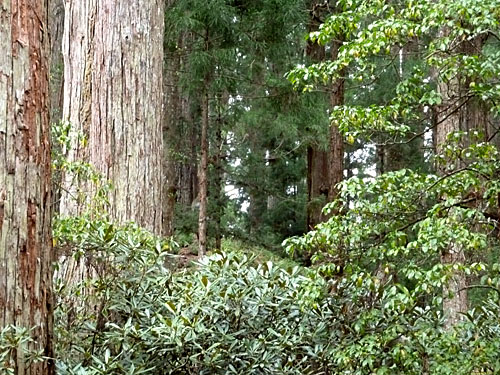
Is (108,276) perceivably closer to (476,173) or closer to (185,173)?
(476,173)

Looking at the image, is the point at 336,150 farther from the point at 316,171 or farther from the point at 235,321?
the point at 235,321

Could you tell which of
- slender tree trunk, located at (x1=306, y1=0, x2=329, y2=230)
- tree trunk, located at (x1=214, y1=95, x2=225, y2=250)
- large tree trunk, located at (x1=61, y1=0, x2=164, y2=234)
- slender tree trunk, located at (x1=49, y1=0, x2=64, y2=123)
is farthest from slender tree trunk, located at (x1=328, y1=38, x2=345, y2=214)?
large tree trunk, located at (x1=61, y1=0, x2=164, y2=234)

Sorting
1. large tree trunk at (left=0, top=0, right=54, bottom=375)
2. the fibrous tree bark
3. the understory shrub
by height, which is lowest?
the understory shrub

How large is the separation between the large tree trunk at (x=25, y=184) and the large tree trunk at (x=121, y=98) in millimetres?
2181

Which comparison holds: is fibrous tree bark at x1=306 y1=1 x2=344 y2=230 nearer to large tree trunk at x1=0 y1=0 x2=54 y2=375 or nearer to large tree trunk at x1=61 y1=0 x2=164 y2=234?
large tree trunk at x1=61 y1=0 x2=164 y2=234

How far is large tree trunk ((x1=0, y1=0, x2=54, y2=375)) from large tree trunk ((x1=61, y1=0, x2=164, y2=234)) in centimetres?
218

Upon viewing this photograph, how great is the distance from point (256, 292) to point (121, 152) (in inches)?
83.4

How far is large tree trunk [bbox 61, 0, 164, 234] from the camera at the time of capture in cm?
507

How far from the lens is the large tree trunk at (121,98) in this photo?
16.6 ft

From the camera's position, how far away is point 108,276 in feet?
11.0

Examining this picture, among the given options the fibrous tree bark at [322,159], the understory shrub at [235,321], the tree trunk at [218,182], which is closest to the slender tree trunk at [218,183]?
the tree trunk at [218,182]

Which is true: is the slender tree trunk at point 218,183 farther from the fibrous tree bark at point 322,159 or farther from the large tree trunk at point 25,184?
the large tree trunk at point 25,184

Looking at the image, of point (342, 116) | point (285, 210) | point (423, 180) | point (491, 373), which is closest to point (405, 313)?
point (491, 373)

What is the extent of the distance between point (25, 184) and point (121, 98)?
8.66 ft
